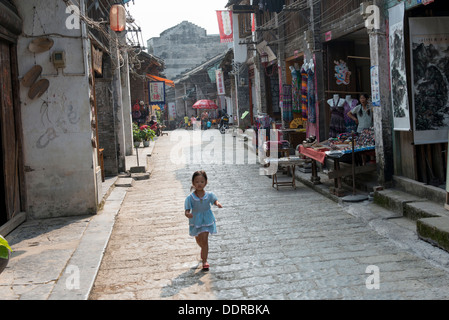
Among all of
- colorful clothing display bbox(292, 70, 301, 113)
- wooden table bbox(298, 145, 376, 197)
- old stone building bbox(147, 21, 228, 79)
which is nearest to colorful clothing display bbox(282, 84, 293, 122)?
colorful clothing display bbox(292, 70, 301, 113)

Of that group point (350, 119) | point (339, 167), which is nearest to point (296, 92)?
point (350, 119)

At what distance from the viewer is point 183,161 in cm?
1672

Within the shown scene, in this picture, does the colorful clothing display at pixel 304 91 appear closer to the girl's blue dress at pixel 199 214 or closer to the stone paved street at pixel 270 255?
the stone paved street at pixel 270 255

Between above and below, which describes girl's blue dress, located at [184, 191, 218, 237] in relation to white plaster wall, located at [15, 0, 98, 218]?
below

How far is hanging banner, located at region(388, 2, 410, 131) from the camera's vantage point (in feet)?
25.6

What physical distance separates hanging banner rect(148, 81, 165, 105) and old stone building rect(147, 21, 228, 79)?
28169mm

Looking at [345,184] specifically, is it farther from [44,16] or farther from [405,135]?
[44,16]

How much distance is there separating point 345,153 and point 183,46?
1844 inches

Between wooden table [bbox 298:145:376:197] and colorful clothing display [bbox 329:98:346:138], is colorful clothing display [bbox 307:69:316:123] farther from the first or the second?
wooden table [bbox 298:145:376:197]

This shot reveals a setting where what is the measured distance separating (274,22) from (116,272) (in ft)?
41.3

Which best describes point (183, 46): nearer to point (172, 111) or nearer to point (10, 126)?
point (172, 111)

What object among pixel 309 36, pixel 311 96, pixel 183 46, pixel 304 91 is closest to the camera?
pixel 309 36

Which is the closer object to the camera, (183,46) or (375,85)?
(375,85)

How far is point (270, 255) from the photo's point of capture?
238 inches
